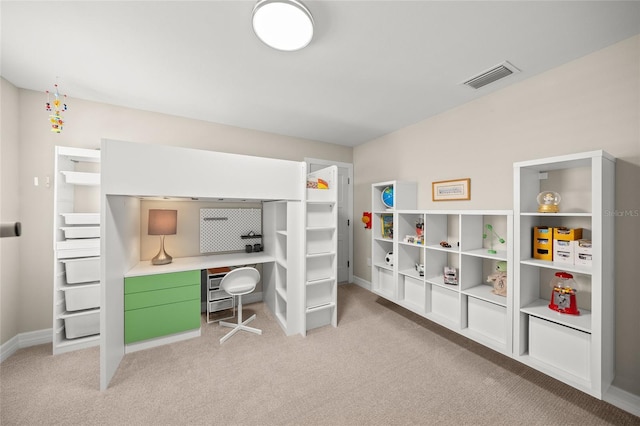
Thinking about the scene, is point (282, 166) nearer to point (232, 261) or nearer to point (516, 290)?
point (232, 261)

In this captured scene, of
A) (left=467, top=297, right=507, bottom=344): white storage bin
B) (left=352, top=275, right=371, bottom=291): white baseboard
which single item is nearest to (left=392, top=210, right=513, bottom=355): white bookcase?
(left=467, top=297, right=507, bottom=344): white storage bin

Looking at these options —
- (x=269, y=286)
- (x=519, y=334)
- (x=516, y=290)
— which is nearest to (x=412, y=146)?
(x=516, y=290)

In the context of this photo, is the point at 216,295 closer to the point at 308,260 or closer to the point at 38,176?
the point at 308,260

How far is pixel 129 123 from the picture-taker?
9.32 ft

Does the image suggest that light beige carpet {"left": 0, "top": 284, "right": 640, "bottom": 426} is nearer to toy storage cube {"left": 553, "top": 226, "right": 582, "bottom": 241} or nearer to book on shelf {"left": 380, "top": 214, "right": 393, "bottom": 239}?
toy storage cube {"left": 553, "top": 226, "right": 582, "bottom": 241}

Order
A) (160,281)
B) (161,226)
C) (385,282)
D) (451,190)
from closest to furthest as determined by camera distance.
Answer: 1. (160,281)
2. (161,226)
3. (451,190)
4. (385,282)

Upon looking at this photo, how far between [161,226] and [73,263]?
812 mm

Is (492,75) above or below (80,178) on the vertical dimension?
above

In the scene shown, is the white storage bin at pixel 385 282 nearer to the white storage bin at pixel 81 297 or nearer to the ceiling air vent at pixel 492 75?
the ceiling air vent at pixel 492 75

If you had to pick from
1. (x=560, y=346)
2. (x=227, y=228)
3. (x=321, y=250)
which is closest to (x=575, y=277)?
(x=560, y=346)

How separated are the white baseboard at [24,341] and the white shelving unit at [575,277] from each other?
4.55 meters

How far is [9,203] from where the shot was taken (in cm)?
224

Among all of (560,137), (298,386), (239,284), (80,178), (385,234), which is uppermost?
(560,137)

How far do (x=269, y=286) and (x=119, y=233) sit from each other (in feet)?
6.22
